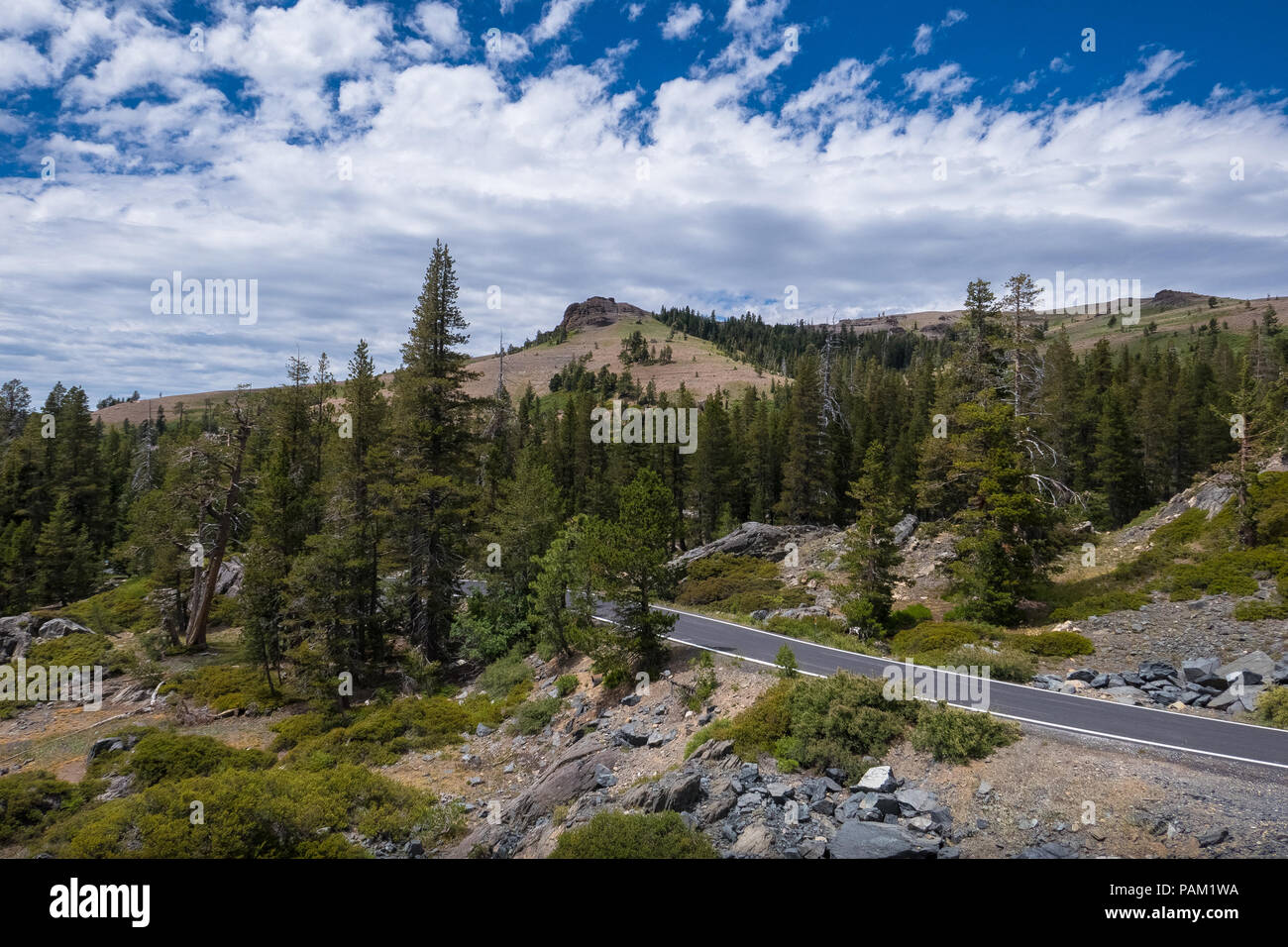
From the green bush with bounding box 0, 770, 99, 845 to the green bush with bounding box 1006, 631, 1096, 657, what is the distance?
29.8 m

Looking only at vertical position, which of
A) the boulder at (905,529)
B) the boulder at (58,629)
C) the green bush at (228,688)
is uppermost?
the boulder at (905,529)

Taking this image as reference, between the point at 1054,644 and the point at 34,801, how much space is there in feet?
105

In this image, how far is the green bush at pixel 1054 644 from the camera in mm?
22047

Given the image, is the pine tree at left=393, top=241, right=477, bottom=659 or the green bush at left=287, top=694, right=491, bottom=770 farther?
the pine tree at left=393, top=241, right=477, bottom=659

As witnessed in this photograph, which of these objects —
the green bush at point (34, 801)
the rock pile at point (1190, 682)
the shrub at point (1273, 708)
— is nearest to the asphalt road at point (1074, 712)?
the shrub at point (1273, 708)

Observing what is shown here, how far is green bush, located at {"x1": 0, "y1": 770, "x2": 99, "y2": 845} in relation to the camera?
1511 centimetres

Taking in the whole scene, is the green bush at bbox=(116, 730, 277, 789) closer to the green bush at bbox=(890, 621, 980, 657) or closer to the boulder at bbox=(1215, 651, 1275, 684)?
the green bush at bbox=(890, 621, 980, 657)

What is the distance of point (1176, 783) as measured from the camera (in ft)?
39.0

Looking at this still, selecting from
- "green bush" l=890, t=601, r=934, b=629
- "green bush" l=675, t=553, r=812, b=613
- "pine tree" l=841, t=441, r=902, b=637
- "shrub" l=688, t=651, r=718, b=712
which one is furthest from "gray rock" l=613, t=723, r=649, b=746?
"green bush" l=675, t=553, r=812, b=613

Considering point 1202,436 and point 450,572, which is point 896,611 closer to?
point 450,572

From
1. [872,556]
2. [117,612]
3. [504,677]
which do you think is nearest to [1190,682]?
[872,556]

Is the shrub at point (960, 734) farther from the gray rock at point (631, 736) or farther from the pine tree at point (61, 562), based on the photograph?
the pine tree at point (61, 562)

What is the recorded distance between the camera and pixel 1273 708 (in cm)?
1541

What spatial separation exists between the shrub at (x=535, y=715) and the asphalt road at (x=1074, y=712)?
5845 millimetres
